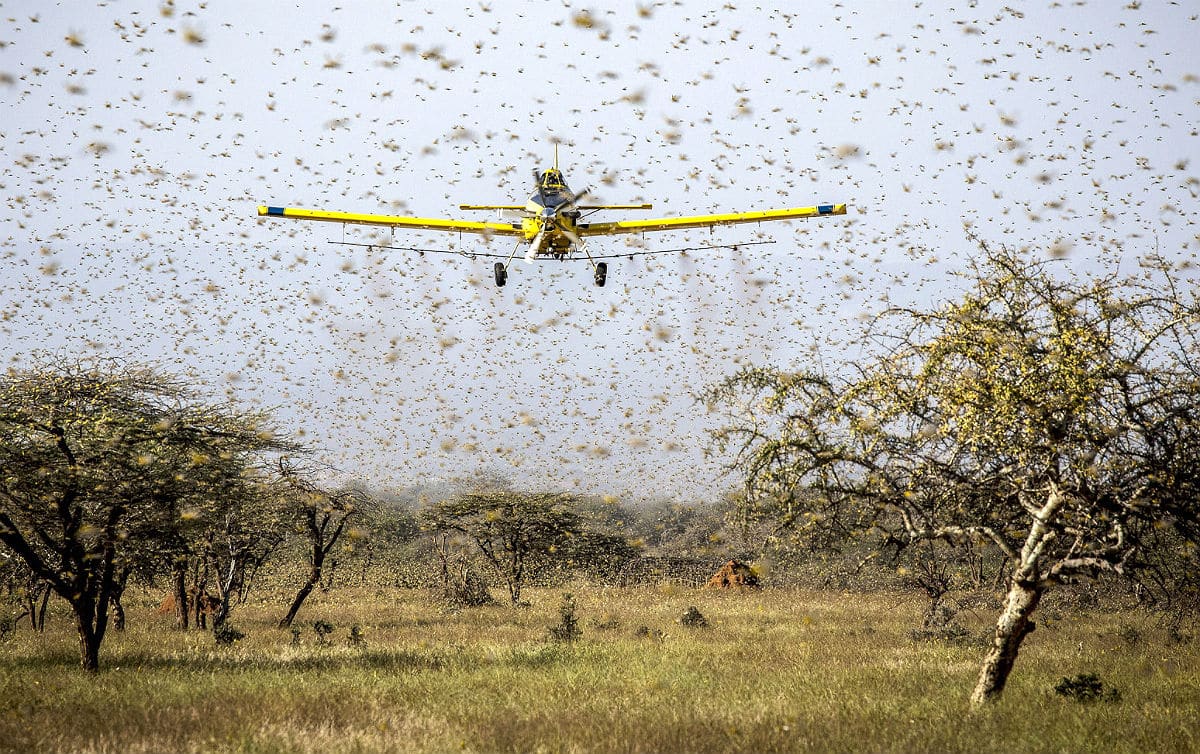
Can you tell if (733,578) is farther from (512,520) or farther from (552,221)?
(552,221)

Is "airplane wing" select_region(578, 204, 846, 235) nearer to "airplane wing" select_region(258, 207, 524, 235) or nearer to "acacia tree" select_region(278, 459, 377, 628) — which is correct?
"airplane wing" select_region(258, 207, 524, 235)

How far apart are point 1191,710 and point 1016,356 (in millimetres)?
6496

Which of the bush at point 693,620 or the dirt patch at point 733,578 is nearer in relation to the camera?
the bush at point 693,620

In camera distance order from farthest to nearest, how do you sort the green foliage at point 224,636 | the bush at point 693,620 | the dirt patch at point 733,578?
the dirt patch at point 733,578 → the bush at point 693,620 → the green foliage at point 224,636

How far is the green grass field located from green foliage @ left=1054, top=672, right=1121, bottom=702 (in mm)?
246

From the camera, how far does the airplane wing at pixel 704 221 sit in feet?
94.1

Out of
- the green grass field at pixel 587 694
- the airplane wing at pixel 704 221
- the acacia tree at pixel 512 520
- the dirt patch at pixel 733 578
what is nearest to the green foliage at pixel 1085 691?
the green grass field at pixel 587 694

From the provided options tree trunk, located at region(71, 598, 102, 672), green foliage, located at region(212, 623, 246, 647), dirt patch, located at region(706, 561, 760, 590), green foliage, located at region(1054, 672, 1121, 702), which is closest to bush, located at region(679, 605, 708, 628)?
green foliage, located at region(212, 623, 246, 647)

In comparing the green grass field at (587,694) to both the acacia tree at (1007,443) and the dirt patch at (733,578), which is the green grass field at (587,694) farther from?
the dirt patch at (733,578)

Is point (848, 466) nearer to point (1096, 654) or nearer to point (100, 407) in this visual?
point (1096, 654)

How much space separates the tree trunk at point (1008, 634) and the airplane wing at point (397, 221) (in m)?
19.4

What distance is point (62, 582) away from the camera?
17344mm

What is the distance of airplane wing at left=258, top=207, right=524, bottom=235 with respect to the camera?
97.8ft

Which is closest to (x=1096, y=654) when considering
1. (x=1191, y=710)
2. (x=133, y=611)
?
(x=1191, y=710)
